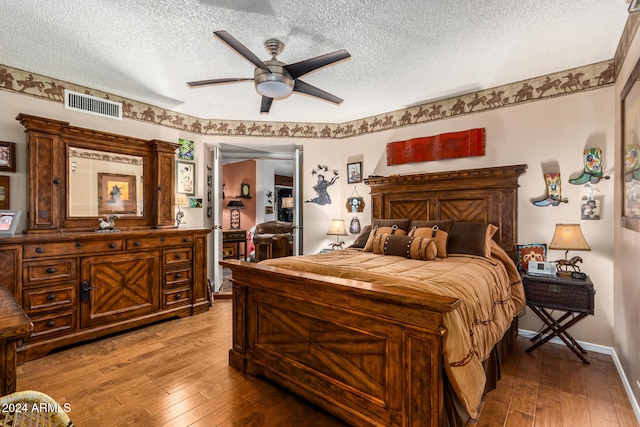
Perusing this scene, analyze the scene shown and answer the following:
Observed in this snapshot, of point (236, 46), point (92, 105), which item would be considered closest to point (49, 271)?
point (92, 105)

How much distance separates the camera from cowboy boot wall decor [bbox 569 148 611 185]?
8.96 ft

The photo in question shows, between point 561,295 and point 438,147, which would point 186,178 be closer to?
point 438,147

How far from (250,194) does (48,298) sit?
Answer: 17.9 feet

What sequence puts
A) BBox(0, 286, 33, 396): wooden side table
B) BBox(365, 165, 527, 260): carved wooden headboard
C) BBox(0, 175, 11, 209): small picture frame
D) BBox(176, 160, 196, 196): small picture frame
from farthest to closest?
BBox(176, 160, 196, 196): small picture frame
BBox(365, 165, 527, 260): carved wooden headboard
BBox(0, 175, 11, 209): small picture frame
BBox(0, 286, 33, 396): wooden side table

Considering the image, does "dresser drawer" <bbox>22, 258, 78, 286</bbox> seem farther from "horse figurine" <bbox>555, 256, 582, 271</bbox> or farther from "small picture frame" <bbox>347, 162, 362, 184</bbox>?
"horse figurine" <bbox>555, 256, 582, 271</bbox>

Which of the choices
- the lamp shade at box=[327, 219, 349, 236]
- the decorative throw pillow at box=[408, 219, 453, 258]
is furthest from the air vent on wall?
the decorative throw pillow at box=[408, 219, 453, 258]

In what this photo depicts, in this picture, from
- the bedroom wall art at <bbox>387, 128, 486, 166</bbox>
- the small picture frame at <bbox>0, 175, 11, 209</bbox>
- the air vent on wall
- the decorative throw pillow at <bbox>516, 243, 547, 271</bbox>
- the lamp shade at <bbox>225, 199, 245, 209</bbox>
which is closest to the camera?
the small picture frame at <bbox>0, 175, 11, 209</bbox>

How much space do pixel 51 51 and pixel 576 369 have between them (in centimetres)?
512

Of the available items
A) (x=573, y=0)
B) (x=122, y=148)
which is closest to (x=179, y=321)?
(x=122, y=148)

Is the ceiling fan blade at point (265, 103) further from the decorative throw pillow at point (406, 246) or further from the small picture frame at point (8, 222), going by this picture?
the small picture frame at point (8, 222)

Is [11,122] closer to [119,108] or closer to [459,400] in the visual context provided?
[119,108]

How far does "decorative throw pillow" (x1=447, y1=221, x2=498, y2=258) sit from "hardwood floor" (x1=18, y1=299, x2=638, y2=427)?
3.11 ft

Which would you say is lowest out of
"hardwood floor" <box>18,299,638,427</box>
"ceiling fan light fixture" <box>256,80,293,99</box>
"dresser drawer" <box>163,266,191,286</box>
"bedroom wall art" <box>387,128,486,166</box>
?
"hardwood floor" <box>18,299,638,427</box>

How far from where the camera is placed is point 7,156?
9.38ft
